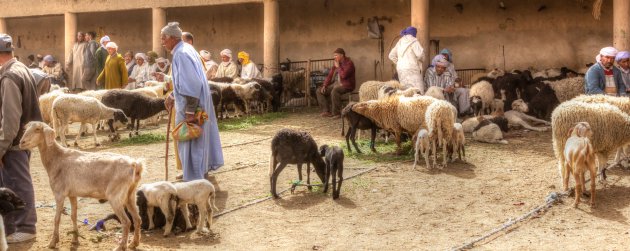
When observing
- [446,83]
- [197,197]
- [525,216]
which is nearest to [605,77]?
[525,216]

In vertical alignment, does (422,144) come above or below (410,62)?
below

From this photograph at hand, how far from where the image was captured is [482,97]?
1476 cm

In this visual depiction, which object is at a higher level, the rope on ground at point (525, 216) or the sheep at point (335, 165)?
the sheep at point (335, 165)

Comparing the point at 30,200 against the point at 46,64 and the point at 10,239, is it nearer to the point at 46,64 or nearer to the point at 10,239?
the point at 10,239

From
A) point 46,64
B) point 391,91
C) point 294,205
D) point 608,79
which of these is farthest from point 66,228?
point 46,64

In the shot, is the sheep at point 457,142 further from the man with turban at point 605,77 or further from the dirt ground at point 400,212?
the man with turban at point 605,77

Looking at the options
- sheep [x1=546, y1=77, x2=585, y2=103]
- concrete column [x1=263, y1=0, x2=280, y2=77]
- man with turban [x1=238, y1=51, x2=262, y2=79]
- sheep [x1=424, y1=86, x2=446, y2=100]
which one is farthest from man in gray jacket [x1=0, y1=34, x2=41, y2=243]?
concrete column [x1=263, y1=0, x2=280, y2=77]

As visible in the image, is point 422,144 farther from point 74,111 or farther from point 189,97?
point 74,111

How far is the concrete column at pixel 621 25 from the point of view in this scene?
1331 centimetres

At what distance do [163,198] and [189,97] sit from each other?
4.55 feet

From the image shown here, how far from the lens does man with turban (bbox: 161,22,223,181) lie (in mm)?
7961

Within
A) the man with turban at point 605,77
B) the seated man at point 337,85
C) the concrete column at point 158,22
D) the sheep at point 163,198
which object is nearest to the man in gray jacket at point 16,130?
the sheep at point 163,198

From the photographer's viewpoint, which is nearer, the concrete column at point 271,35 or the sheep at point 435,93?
the sheep at point 435,93

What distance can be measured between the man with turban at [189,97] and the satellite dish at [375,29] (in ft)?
36.0
